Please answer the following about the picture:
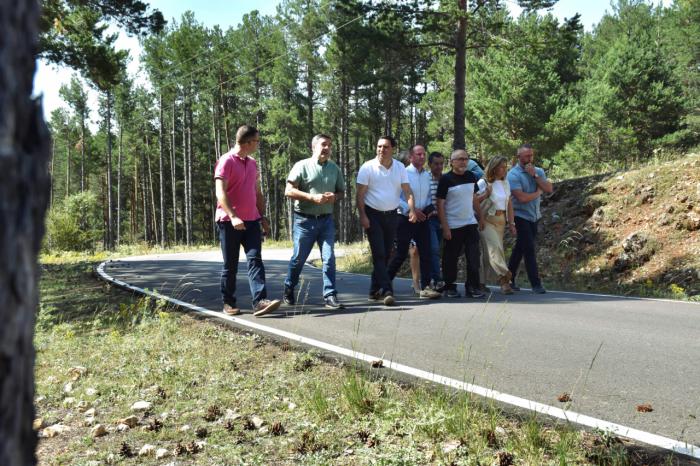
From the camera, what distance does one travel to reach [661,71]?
3278 cm

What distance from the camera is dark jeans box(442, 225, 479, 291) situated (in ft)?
30.0

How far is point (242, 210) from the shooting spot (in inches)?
298

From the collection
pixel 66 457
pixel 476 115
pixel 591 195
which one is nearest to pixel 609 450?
pixel 66 457

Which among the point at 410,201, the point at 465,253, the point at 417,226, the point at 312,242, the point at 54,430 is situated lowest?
the point at 54,430

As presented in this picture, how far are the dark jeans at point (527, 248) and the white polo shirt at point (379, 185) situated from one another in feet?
9.05

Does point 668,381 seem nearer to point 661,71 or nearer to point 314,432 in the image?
point 314,432

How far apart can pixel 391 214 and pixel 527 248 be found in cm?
278

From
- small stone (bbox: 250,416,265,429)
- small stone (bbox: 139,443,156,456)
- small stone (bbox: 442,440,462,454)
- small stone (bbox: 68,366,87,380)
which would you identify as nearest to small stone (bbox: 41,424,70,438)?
small stone (bbox: 139,443,156,456)

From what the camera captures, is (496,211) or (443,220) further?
(496,211)

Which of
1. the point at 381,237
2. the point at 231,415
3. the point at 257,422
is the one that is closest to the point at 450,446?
the point at 257,422

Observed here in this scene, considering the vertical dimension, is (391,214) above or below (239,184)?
below

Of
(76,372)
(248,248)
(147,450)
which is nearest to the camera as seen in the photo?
(147,450)

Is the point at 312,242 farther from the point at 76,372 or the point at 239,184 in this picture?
the point at 76,372

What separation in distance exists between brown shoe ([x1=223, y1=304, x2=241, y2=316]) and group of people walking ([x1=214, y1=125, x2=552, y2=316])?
16 millimetres
